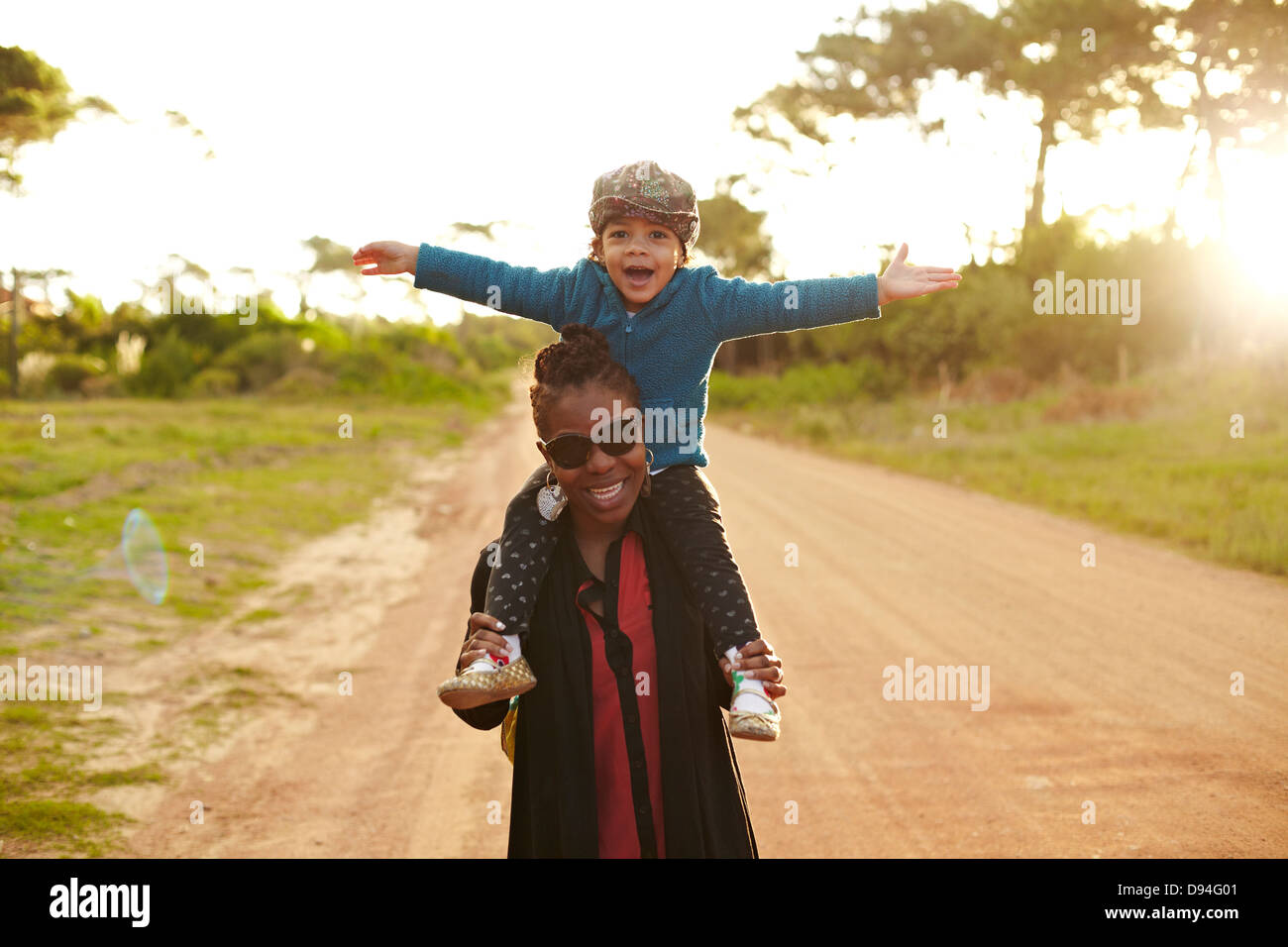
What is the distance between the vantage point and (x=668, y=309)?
2574mm

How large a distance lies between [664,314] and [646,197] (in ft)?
0.89

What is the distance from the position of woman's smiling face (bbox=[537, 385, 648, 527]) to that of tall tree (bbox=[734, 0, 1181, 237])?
77.1 feet

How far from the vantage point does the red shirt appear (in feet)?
8.00

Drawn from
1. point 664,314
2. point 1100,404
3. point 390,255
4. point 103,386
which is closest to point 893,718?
point 664,314

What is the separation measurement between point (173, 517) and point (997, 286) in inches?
893

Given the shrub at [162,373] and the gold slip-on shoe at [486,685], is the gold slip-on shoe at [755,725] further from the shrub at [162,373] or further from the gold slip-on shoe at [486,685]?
the shrub at [162,373]

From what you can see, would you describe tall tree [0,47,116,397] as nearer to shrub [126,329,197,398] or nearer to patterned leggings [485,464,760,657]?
patterned leggings [485,464,760,657]

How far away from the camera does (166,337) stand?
106ft

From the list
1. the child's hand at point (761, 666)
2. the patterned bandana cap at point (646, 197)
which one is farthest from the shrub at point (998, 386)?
the child's hand at point (761, 666)

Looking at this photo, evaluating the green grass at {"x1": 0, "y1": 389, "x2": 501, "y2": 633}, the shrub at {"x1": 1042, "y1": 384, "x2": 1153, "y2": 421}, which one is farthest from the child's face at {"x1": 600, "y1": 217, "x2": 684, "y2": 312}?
the shrub at {"x1": 1042, "y1": 384, "x2": 1153, "y2": 421}

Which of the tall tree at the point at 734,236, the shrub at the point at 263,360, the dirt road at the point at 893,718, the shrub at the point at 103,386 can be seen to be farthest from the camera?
the tall tree at the point at 734,236

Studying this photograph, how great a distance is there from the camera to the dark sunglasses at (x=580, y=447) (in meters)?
2.40

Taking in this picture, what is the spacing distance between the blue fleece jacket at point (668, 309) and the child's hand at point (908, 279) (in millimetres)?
34
